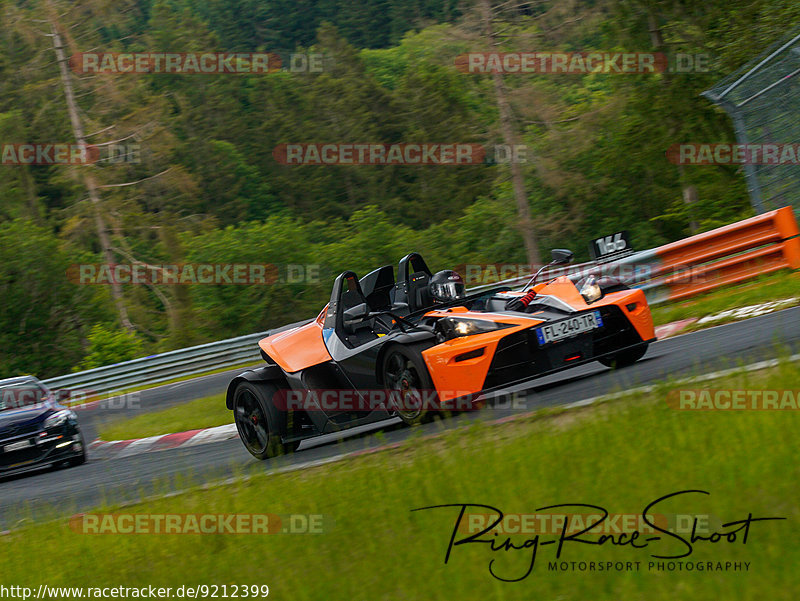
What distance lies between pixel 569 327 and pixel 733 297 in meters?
4.04

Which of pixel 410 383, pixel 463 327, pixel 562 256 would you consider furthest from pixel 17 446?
pixel 562 256

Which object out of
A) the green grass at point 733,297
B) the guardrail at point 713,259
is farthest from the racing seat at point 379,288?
the green grass at point 733,297

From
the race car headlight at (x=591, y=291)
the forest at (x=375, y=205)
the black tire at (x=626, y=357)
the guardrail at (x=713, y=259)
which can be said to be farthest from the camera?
the forest at (x=375, y=205)

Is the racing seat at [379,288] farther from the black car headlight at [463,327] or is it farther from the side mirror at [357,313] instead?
the black car headlight at [463,327]

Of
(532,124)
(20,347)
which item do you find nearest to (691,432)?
(532,124)

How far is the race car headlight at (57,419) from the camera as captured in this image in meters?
11.7

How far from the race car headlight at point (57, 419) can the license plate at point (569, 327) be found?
682cm

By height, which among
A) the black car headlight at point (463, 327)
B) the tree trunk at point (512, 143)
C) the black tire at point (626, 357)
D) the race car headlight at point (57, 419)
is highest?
the tree trunk at point (512, 143)

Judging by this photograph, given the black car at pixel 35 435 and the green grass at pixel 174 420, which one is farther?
the green grass at pixel 174 420

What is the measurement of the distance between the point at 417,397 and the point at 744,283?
6.15m

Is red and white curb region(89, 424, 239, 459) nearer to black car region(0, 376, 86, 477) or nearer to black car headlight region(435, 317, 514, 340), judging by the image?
black car region(0, 376, 86, 477)

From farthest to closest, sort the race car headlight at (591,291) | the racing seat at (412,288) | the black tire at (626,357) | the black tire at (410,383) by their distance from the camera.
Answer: the racing seat at (412,288) → the black tire at (626,357) → the race car headlight at (591,291) → the black tire at (410,383)

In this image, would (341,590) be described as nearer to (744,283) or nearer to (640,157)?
(744,283)

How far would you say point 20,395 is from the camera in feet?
40.8
